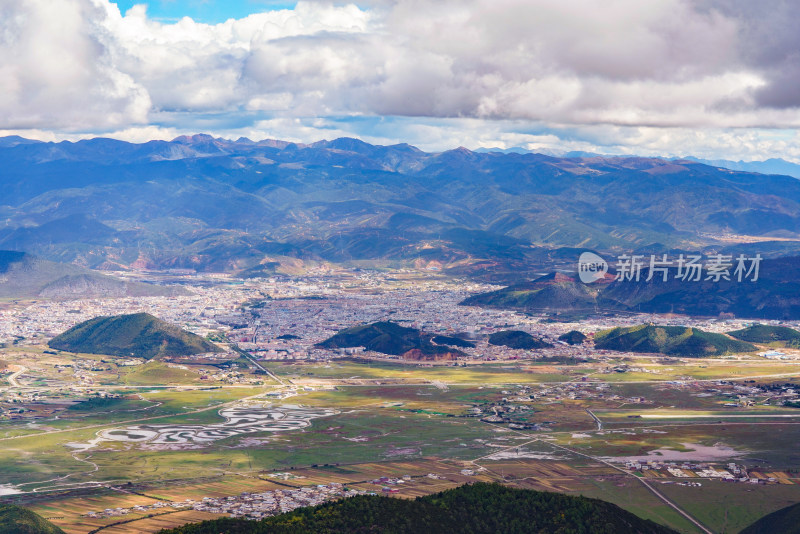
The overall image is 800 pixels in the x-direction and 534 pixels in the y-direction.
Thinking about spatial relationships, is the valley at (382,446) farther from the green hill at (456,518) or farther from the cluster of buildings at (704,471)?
the green hill at (456,518)

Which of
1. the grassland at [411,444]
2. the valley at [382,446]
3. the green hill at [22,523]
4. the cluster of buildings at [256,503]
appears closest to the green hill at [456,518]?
the cluster of buildings at [256,503]

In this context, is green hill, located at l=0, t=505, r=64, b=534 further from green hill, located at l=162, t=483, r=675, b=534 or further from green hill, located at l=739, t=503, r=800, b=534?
green hill, located at l=739, t=503, r=800, b=534

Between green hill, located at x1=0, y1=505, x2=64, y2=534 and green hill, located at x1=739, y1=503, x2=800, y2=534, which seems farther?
green hill, located at x1=739, y1=503, x2=800, y2=534

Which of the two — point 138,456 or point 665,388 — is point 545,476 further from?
point 665,388

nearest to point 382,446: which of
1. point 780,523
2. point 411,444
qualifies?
point 411,444

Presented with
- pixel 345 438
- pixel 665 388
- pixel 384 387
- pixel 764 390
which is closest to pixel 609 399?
pixel 665 388

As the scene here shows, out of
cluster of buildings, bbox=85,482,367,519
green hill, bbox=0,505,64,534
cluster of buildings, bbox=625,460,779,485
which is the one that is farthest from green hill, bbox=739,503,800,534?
green hill, bbox=0,505,64,534

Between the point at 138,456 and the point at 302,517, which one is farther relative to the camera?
the point at 138,456
